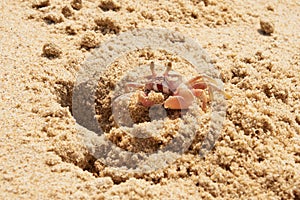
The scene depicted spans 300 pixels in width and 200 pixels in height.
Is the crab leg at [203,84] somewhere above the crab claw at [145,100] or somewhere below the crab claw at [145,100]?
above

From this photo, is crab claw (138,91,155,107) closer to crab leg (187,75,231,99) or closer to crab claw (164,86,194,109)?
crab claw (164,86,194,109)

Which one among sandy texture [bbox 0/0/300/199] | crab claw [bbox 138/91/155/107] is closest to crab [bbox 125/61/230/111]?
crab claw [bbox 138/91/155/107]

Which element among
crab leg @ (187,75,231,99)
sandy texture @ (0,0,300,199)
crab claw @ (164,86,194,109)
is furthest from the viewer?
crab leg @ (187,75,231,99)

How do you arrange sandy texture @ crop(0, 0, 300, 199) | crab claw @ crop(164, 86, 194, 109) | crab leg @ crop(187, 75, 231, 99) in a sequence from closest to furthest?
sandy texture @ crop(0, 0, 300, 199) < crab claw @ crop(164, 86, 194, 109) < crab leg @ crop(187, 75, 231, 99)

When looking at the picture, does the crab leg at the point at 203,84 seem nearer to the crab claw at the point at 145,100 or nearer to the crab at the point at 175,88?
the crab at the point at 175,88

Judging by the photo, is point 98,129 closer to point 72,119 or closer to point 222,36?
point 72,119

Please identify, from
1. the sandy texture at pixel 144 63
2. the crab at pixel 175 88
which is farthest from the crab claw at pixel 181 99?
the sandy texture at pixel 144 63

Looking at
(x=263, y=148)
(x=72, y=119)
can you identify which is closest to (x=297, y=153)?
(x=263, y=148)
